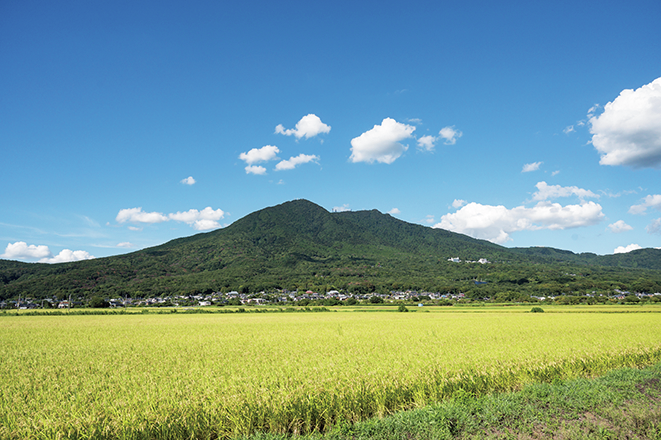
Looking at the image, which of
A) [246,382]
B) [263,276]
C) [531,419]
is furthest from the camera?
[263,276]

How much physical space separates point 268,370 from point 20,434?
5.44 m

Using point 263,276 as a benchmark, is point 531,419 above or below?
below

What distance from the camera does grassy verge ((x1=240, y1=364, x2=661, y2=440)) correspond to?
579 cm

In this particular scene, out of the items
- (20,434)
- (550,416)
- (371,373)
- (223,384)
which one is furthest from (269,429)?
(550,416)

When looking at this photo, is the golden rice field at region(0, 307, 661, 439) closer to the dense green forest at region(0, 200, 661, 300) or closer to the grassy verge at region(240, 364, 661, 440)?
the grassy verge at region(240, 364, 661, 440)

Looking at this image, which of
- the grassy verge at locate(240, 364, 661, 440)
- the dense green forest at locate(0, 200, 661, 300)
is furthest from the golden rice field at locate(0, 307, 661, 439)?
the dense green forest at locate(0, 200, 661, 300)

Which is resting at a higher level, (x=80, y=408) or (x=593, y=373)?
(x=80, y=408)

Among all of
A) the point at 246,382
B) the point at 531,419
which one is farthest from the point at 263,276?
the point at 531,419

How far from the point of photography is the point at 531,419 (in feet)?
20.9

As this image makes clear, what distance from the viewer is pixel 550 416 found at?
6.60 meters

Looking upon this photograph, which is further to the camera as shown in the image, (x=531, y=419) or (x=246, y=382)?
(x=246, y=382)

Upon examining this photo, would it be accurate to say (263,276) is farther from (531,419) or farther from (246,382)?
(531,419)

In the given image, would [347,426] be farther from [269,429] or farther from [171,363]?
[171,363]

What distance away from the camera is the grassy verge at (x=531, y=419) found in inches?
228
